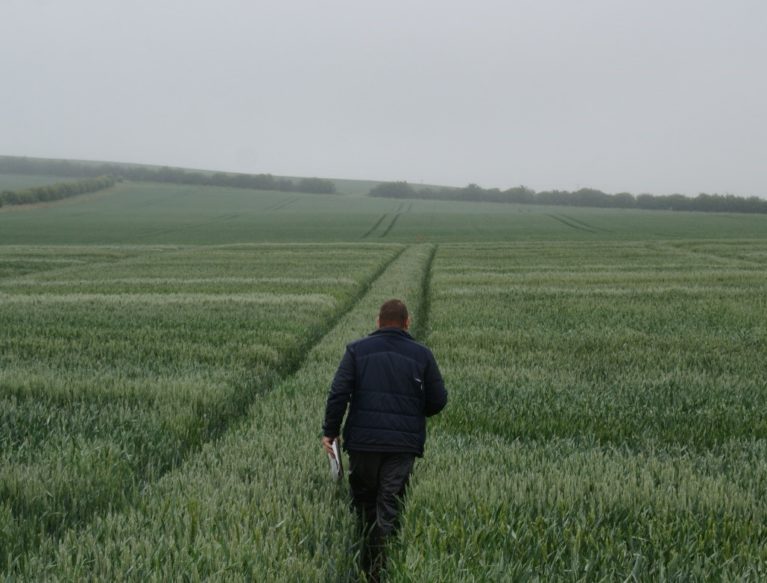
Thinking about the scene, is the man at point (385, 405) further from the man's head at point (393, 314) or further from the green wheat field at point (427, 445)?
the green wheat field at point (427, 445)

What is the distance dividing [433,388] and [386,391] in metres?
0.42

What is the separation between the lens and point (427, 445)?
779 centimetres

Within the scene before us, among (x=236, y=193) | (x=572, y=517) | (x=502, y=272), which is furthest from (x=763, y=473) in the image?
(x=236, y=193)

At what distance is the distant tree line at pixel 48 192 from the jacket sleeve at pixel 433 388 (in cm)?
11772

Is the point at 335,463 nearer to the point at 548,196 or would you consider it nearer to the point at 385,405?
the point at 385,405

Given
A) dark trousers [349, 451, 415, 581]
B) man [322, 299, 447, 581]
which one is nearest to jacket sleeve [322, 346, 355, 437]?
man [322, 299, 447, 581]

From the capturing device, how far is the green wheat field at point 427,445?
494cm

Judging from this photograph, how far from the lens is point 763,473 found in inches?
264

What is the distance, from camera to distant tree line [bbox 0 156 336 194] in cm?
17675

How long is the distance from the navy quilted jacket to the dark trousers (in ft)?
0.47

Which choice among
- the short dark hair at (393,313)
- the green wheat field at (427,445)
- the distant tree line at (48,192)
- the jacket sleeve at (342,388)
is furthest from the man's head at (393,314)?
the distant tree line at (48,192)

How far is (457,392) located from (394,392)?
15.0ft

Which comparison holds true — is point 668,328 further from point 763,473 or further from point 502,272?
point 502,272

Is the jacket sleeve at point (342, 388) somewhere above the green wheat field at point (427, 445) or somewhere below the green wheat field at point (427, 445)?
above
